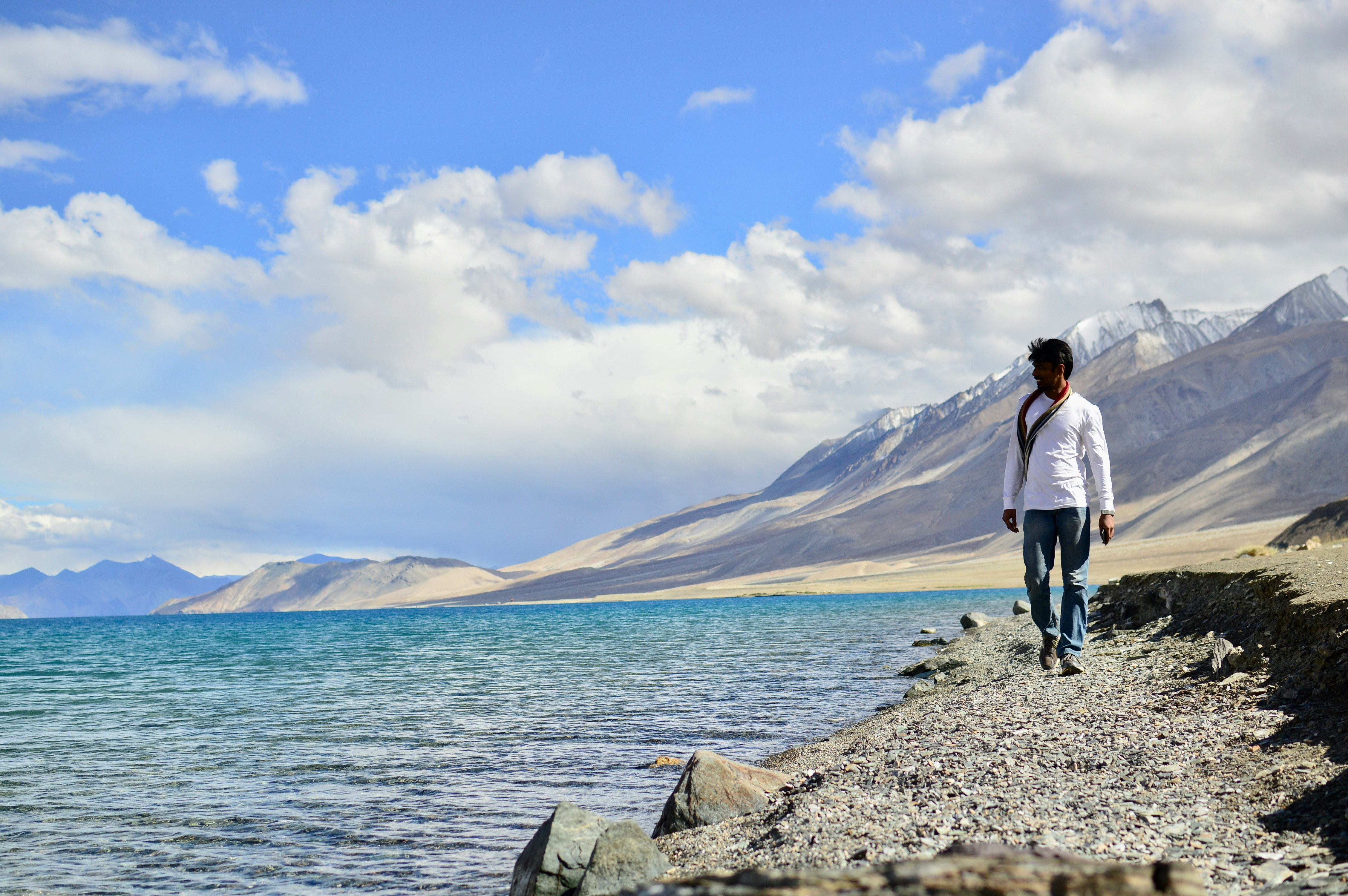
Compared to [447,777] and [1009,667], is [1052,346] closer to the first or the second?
[1009,667]

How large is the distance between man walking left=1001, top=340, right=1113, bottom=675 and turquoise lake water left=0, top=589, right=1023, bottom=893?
4856 millimetres

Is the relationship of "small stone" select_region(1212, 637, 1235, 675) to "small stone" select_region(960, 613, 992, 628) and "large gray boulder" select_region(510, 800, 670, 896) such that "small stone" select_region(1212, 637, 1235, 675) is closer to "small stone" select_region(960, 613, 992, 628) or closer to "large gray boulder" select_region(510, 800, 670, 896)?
"large gray boulder" select_region(510, 800, 670, 896)

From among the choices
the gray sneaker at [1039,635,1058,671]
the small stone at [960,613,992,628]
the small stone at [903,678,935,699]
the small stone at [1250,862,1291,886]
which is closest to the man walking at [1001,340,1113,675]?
the gray sneaker at [1039,635,1058,671]

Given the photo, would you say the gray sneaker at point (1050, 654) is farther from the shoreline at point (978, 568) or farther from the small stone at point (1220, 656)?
the shoreline at point (978, 568)

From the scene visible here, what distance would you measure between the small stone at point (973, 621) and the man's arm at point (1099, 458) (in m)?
25.4

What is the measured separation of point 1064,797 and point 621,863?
9.64 feet

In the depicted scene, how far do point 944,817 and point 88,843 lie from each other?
875 cm

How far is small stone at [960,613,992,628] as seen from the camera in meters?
33.5

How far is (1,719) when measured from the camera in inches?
786

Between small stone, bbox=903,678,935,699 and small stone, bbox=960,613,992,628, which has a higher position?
small stone, bbox=903,678,935,699

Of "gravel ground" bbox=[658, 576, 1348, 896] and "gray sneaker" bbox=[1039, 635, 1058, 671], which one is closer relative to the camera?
"gravel ground" bbox=[658, 576, 1348, 896]

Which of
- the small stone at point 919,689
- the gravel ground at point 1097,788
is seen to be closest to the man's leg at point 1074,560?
the gravel ground at point 1097,788

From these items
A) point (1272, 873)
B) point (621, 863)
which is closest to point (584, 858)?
point (621, 863)

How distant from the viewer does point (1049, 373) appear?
29.2ft
